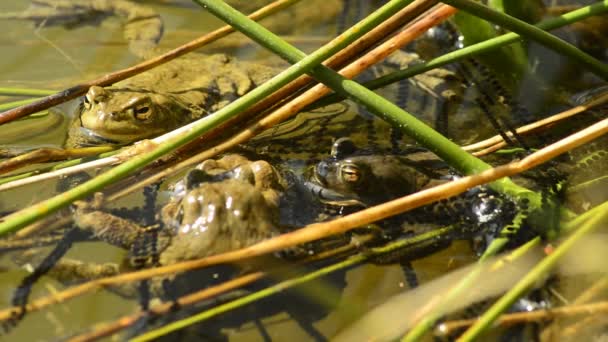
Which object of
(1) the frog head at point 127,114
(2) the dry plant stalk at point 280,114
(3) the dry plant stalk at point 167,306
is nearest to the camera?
(3) the dry plant stalk at point 167,306

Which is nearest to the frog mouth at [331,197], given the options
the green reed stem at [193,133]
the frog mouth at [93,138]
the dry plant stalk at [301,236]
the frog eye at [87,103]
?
the dry plant stalk at [301,236]

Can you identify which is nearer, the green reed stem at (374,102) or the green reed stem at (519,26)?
the green reed stem at (374,102)

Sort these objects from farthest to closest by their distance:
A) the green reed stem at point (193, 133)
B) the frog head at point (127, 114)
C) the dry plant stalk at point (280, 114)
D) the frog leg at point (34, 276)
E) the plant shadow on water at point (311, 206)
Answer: the frog head at point (127, 114) < the dry plant stalk at point (280, 114) < the plant shadow on water at point (311, 206) < the frog leg at point (34, 276) < the green reed stem at point (193, 133)

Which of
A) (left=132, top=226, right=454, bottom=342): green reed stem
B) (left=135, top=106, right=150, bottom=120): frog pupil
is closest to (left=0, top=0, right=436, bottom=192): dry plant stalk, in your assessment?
(left=135, top=106, right=150, bottom=120): frog pupil

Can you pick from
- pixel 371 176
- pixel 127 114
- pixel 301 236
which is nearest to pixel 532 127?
pixel 371 176

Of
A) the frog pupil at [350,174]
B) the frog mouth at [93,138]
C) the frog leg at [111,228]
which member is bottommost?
the frog leg at [111,228]

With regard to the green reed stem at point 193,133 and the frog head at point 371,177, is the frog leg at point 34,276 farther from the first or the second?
the frog head at point 371,177

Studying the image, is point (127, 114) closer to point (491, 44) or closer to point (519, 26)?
point (491, 44)

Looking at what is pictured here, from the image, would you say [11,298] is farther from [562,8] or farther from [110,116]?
[562,8]
